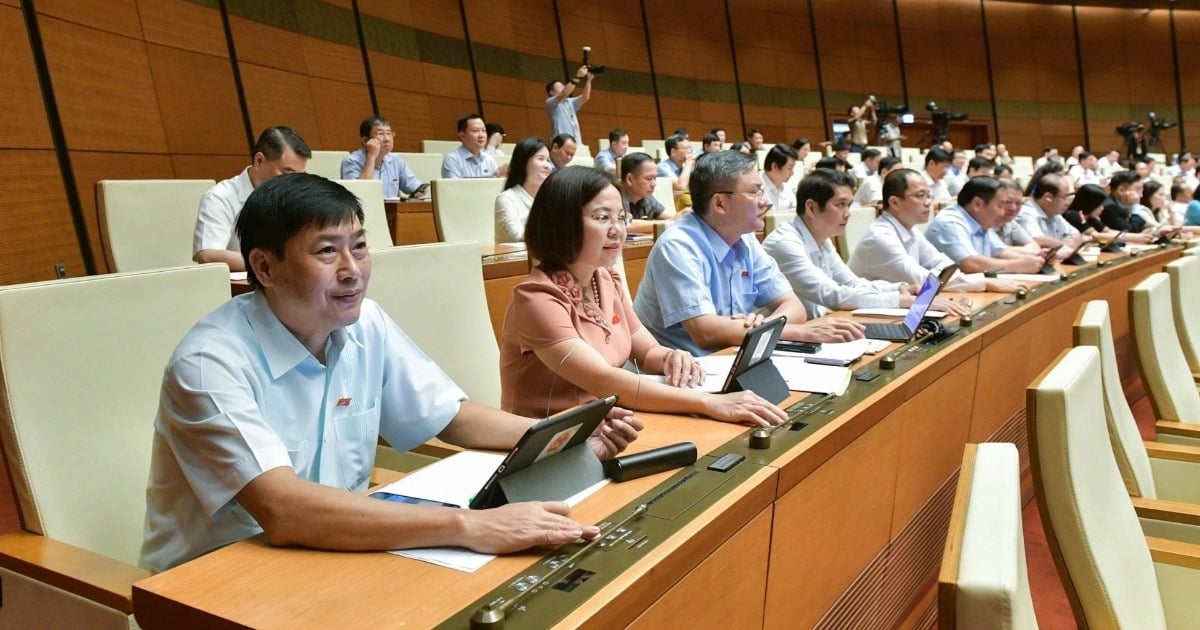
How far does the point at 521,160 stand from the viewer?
3768 mm

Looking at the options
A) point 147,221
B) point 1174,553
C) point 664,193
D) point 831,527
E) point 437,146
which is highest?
point 437,146

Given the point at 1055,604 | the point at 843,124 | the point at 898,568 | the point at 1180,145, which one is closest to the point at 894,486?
the point at 898,568

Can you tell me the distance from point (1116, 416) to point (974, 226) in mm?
2350

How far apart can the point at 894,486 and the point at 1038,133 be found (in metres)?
12.6

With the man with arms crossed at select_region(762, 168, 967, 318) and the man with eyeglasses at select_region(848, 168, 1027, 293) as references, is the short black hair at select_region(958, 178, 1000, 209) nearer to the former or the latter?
the man with eyeglasses at select_region(848, 168, 1027, 293)

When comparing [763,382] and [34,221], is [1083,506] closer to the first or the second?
[763,382]

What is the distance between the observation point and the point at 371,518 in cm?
92

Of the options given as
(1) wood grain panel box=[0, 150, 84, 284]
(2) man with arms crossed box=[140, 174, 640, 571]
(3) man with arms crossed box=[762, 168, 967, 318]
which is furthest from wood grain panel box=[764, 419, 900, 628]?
(1) wood grain panel box=[0, 150, 84, 284]

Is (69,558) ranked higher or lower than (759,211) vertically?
lower

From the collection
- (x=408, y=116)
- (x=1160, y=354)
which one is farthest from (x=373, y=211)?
(x=408, y=116)

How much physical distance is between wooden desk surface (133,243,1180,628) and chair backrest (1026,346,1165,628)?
30cm

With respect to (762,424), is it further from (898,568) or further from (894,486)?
(898,568)

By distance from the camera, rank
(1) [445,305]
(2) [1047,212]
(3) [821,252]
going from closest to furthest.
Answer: (1) [445,305]
(3) [821,252]
(2) [1047,212]

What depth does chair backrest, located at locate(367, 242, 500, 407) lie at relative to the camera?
71.5 inches
